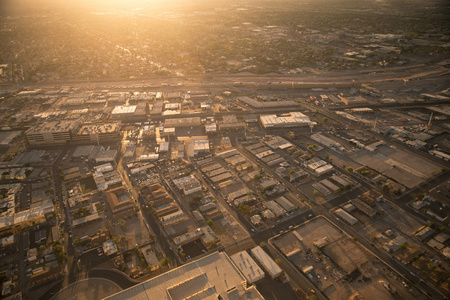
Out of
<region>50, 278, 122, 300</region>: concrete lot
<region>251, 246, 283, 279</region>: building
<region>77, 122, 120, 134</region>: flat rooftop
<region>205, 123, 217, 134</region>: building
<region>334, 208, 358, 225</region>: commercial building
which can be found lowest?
<region>50, 278, 122, 300</region>: concrete lot

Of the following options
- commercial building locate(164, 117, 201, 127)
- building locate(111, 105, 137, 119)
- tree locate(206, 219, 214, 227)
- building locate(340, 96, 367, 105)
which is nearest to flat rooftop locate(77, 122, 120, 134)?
building locate(111, 105, 137, 119)

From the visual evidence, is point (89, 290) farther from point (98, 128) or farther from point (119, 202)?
point (98, 128)

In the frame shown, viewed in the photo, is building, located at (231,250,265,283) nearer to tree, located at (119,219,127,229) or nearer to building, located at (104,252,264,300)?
building, located at (104,252,264,300)

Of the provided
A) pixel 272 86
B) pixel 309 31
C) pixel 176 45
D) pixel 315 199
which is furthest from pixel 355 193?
pixel 309 31

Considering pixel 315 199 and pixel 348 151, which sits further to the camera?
pixel 348 151

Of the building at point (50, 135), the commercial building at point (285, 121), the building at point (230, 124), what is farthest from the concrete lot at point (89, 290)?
the commercial building at point (285, 121)

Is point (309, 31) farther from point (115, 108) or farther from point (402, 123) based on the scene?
point (115, 108)

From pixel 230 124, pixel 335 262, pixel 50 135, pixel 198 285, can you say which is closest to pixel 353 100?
pixel 230 124
